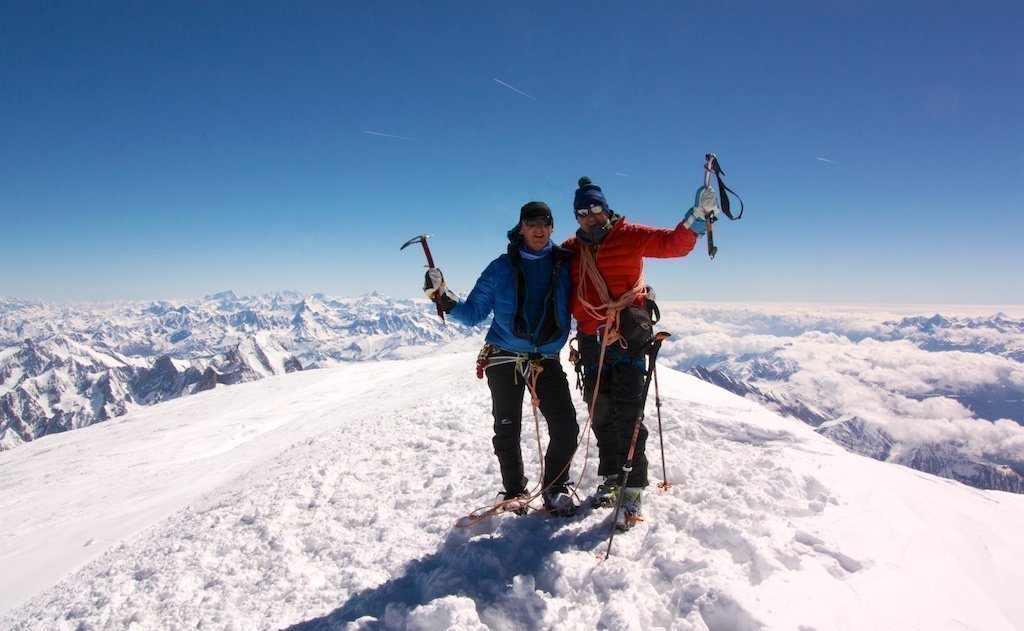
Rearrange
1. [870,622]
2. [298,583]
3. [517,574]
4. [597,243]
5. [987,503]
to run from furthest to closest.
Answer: [987,503], [597,243], [298,583], [517,574], [870,622]

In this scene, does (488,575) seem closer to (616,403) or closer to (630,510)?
(630,510)

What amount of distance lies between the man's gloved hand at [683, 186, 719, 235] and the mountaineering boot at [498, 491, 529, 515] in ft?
11.1

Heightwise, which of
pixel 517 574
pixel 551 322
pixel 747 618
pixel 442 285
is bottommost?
pixel 517 574

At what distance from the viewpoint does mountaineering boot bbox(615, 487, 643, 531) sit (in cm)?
469

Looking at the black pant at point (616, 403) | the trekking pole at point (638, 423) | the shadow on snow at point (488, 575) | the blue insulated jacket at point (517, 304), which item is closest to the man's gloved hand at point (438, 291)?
the blue insulated jacket at point (517, 304)

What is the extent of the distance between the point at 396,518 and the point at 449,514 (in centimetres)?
69

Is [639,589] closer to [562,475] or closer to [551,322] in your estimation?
[562,475]

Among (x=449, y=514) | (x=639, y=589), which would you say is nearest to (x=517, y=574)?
(x=639, y=589)

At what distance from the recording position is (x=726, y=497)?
508 cm

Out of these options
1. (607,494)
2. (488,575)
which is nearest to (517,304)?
(607,494)

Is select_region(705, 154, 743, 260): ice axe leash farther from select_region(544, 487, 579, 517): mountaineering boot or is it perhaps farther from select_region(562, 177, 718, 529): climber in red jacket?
select_region(544, 487, 579, 517): mountaineering boot

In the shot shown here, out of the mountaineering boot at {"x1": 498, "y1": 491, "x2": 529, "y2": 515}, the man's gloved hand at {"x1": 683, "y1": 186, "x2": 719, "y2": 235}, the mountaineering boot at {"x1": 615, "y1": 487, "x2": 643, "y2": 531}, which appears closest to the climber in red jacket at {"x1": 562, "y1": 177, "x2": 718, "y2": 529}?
the mountaineering boot at {"x1": 615, "y1": 487, "x2": 643, "y2": 531}

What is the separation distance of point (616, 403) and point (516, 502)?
1.60 metres

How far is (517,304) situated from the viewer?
16.1 feet
